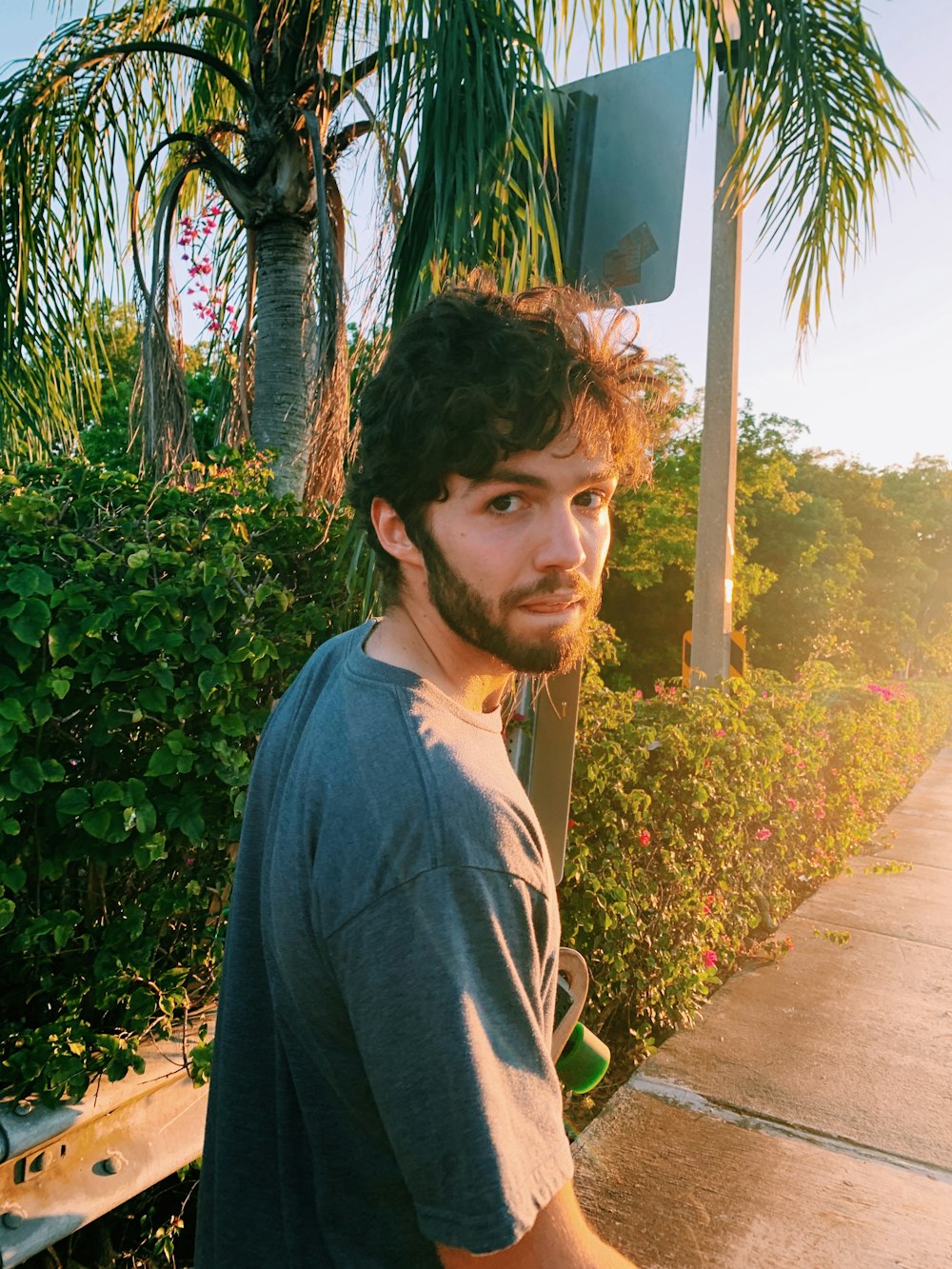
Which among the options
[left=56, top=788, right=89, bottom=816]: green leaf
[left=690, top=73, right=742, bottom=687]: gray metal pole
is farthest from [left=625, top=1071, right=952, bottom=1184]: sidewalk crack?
[left=690, top=73, right=742, bottom=687]: gray metal pole

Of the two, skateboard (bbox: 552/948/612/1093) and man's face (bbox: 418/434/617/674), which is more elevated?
man's face (bbox: 418/434/617/674)

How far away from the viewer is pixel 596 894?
351 cm

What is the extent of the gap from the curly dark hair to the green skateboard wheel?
0.80 metres

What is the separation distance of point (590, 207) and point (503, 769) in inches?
68.8

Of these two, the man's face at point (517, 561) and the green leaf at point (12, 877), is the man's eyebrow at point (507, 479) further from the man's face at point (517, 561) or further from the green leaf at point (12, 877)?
the green leaf at point (12, 877)

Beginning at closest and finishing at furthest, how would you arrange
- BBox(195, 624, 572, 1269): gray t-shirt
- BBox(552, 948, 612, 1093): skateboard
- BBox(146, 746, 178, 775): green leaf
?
1. BBox(195, 624, 572, 1269): gray t-shirt
2. BBox(552, 948, 612, 1093): skateboard
3. BBox(146, 746, 178, 775): green leaf

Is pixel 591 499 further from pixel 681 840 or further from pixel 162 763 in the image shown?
pixel 681 840

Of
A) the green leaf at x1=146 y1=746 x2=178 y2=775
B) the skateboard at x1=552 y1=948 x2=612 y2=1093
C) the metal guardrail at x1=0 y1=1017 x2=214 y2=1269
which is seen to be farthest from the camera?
the green leaf at x1=146 y1=746 x2=178 y2=775

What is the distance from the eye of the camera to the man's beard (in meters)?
1.20

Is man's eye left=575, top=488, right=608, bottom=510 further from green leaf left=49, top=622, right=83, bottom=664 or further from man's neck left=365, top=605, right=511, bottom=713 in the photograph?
green leaf left=49, top=622, right=83, bottom=664

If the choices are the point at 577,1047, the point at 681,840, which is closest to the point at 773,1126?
the point at 681,840

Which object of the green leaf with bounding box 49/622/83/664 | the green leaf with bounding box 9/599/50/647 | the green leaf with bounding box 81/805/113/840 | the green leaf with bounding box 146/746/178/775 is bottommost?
the green leaf with bounding box 81/805/113/840

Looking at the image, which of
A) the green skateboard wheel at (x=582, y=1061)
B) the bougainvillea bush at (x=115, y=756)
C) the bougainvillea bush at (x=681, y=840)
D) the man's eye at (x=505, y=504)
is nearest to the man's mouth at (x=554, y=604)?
the man's eye at (x=505, y=504)

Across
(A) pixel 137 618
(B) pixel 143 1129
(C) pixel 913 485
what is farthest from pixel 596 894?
(C) pixel 913 485
